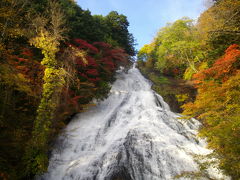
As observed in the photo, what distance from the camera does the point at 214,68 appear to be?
10383 mm

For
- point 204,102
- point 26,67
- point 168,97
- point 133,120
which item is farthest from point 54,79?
point 168,97

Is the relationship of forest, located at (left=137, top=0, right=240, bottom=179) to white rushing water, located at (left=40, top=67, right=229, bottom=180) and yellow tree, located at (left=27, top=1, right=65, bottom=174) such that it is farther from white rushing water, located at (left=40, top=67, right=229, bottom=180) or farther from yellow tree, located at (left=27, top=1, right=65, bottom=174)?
yellow tree, located at (left=27, top=1, right=65, bottom=174)

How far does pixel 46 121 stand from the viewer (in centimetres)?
730

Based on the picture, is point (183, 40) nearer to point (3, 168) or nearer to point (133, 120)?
point (133, 120)

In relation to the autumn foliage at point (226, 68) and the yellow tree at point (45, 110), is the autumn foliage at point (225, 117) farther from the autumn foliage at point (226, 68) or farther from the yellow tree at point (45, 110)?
the yellow tree at point (45, 110)

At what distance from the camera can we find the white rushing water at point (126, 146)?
6.97 meters

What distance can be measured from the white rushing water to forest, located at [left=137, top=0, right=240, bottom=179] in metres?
1.27

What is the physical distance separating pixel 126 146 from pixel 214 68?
7.00 meters

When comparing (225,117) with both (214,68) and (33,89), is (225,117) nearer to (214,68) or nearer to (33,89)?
(214,68)

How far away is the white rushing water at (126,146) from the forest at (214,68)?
1275 mm

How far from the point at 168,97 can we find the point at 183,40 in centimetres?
755

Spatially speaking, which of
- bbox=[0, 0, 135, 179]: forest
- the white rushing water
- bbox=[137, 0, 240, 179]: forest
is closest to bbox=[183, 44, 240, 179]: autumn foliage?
bbox=[137, 0, 240, 179]: forest

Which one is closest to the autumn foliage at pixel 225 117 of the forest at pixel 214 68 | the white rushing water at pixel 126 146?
the forest at pixel 214 68

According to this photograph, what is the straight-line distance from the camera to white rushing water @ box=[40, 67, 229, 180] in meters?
6.97
